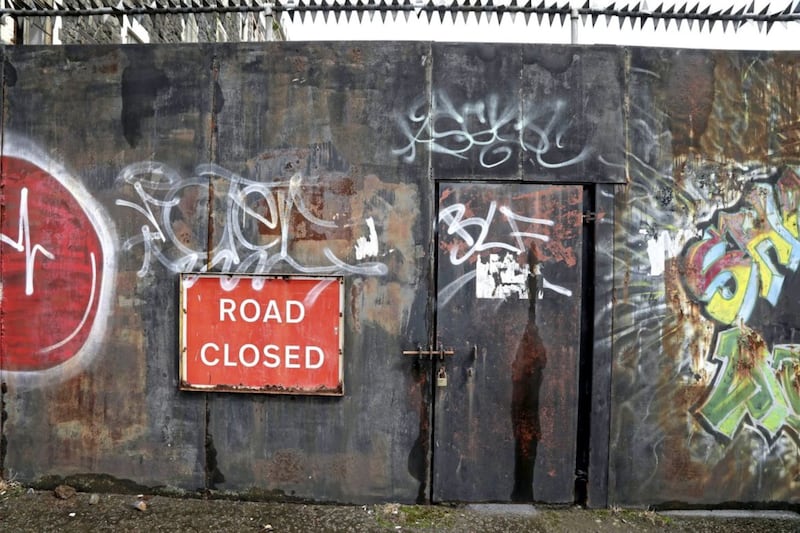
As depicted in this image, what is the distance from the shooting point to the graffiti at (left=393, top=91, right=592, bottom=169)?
339 cm

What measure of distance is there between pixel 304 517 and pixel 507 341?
1.81 m

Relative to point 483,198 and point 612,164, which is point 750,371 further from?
point 483,198

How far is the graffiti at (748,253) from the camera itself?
341cm

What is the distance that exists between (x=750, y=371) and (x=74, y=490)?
483 centimetres

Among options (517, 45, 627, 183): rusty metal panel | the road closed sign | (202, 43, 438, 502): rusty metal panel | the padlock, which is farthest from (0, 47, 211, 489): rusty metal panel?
(517, 45, 627, 183): rusty metal panel

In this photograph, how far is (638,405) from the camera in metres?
3.42

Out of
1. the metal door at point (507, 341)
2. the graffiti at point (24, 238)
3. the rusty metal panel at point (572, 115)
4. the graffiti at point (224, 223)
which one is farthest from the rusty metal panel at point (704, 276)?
the graffiti at point (24, 238)

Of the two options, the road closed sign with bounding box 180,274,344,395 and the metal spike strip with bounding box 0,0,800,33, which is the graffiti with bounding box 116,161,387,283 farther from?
the metal spike strip with bounding box 0,0,800,33

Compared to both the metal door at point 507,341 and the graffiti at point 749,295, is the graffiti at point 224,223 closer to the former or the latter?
the metal door at point 507,341

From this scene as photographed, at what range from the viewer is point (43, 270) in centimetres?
353

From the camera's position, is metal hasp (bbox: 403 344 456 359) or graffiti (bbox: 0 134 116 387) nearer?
metal hasp (bbox: 403 344 456 359)

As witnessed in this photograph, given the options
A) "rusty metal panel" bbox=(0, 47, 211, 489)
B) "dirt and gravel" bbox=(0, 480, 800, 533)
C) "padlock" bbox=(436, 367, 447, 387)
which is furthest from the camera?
"rusty metal panel" bbox=(0, 47, 211, 489)

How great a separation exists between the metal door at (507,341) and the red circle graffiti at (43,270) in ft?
8.26

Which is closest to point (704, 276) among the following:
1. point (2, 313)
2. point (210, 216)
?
point (210, 216)
